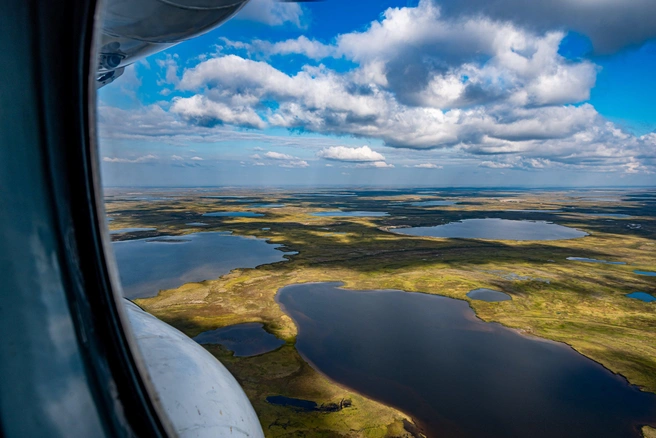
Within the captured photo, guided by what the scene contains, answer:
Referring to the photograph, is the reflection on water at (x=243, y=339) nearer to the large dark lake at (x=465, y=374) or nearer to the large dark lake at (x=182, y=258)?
the large dark lake at (x=465, y=374)

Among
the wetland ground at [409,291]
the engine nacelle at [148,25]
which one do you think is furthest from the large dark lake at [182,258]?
the engine nacelle at [148,25]

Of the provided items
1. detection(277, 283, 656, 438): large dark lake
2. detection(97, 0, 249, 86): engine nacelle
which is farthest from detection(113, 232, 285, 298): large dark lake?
detection(97, 0, 249, 86): engine nacelle

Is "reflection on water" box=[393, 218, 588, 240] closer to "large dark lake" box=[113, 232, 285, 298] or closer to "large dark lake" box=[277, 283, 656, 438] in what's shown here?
"large dark lake" box=[113, 232, 285, 298]

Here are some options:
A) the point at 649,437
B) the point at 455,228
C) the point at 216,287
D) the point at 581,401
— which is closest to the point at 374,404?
the point at 581,401

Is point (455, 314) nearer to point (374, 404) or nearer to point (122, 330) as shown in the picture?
point (374, 404)

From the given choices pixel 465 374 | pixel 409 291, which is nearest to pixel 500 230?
pixel 409 291
